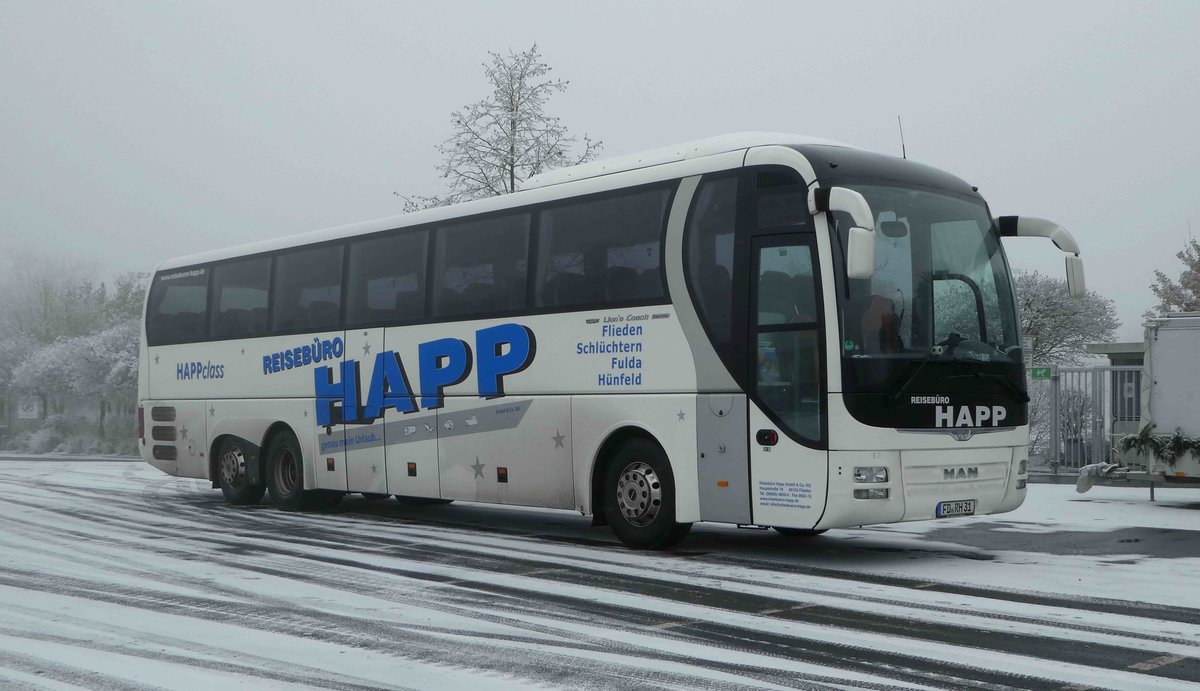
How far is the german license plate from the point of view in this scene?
10.5 metres

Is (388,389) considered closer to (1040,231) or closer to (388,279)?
(388,279)

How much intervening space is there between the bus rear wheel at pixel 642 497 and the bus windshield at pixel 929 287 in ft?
7.64

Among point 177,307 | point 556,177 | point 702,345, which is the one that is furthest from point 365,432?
point 702,345

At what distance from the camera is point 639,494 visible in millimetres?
11672

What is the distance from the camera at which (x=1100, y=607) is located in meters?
8.29

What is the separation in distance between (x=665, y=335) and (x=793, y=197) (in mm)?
1791

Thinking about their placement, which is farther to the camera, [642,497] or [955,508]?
[642,497]

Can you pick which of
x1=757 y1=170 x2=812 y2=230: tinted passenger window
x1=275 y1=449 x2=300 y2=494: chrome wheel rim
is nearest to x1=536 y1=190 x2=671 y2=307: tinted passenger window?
x1=757 y1=170 x2=812 y2=230: tinted passenger window

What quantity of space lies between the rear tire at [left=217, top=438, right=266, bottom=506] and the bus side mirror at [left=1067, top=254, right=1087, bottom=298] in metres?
11.2

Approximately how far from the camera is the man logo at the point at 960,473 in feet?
34.6

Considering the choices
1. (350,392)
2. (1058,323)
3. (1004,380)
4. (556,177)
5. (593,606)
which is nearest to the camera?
(593,606)

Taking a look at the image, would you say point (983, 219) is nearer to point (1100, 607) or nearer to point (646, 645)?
point (1100, 607)

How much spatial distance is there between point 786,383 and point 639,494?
6.69ft

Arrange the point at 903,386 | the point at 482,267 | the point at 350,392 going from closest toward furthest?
the point at 903,386 → the point at 482,267 → the point at 350,392
